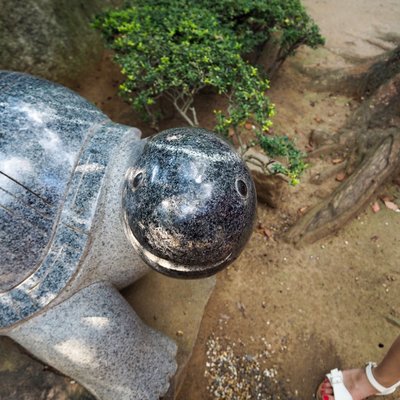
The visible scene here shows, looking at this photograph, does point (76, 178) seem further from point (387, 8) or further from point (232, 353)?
point (387, 8)

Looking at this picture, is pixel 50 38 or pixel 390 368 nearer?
pixel 390 368

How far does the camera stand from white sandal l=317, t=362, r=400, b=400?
7.98ft

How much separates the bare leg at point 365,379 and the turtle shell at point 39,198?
2095 millimetres

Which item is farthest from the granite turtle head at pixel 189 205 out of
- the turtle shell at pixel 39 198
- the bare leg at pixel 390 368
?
the bare leg at pixel 390 368

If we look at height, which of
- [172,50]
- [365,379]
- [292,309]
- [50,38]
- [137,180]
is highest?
[172,50]

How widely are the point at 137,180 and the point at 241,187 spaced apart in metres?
0.53

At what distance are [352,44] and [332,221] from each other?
3.40m

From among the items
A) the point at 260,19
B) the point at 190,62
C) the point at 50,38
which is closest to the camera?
the point at 190,62

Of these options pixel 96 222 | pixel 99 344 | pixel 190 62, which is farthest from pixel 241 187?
pixel 190 62

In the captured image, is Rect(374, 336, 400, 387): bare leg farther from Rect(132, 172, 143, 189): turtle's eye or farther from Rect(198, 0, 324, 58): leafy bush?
Rect(198, 0, 324, 58): leafy bush

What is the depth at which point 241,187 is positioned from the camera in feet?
5.51

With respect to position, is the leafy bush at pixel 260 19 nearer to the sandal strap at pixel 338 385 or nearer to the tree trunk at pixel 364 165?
the tree trunk at pixel 364 165

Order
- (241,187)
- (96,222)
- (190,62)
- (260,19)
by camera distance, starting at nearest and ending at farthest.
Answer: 1. (241,187)
2. (96,222)
3. (190,62)
4. (260,19)

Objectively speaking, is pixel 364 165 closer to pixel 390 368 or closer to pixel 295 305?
pixel 295 305
